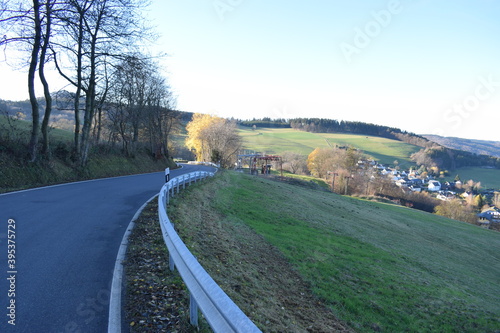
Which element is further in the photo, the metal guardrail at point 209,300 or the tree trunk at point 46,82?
the tree trunk at point 46,82

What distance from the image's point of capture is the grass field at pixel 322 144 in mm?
115750

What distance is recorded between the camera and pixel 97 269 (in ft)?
16.8

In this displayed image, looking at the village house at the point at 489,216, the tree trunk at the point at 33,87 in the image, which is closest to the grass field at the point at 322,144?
the village house at the point at 489,216

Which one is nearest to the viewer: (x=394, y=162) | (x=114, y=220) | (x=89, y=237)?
(x=89, y=237)

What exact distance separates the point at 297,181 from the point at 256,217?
34.0 m

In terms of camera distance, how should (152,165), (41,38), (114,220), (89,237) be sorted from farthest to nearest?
(152,165) < (41,38) < (114,220) < (89,237)

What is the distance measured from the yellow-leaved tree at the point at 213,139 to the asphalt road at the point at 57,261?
40.8 m

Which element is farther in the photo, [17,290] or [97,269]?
[97,269]

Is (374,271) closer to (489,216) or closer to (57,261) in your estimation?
(57,261)

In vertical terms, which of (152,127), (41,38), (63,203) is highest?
(41,38)

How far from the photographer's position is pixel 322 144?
122062 mm

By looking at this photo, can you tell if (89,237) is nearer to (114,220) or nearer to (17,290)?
(114,220)

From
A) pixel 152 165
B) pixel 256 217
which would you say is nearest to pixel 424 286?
pixel 256 217

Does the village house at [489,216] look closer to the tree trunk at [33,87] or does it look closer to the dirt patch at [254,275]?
the dirt patch at [254,275]
